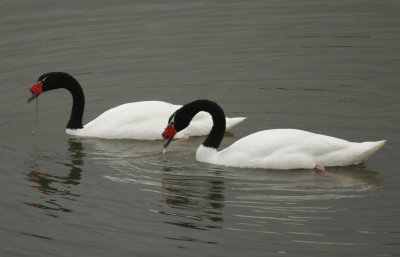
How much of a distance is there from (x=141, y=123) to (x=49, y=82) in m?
2.04

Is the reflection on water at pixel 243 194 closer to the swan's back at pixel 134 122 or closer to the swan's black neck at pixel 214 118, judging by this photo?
the swan's black neck at pixel 214 118

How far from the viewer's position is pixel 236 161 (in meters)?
13.1

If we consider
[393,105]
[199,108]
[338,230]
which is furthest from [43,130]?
[338,230]

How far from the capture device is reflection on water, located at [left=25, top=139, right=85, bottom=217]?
39.5 feet

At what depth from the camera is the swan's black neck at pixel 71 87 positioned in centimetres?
1580

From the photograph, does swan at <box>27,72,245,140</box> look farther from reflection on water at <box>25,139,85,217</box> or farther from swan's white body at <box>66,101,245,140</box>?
reflection on water at <box>25,139,85,217</box>

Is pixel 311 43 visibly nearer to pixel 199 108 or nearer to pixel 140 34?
pixel 140 34

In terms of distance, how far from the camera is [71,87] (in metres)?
16.2

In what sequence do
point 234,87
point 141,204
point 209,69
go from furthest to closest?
1. point 209,69
2. point 234,87
3. point 141,204

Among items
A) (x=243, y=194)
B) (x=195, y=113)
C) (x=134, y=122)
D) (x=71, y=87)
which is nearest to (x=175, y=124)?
(x=195, y=113)

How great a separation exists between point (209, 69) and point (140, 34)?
368cm

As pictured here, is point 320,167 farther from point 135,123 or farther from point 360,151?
point 135,123

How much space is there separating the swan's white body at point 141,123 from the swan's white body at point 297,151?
6.34 feet

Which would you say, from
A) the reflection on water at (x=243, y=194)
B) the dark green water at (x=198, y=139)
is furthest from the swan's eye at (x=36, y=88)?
the reflection on water at (x=243, y=194)
